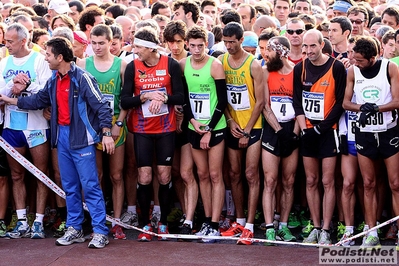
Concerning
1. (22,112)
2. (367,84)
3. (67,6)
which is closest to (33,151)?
(22,112)

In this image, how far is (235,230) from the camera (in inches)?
349

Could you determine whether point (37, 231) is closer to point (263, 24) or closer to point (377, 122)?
point (377, 122)

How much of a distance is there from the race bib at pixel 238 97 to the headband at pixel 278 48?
52cm

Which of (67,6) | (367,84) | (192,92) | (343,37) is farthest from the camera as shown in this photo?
(67,6)

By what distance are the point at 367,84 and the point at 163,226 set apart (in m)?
2.75

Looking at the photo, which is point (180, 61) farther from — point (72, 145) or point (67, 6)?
point (67, 6)

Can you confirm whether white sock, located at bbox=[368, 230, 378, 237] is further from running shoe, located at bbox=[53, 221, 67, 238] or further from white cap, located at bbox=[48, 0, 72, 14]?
white cap, located at bbox=[48, 0, 72, 14]

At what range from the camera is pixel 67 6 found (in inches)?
518

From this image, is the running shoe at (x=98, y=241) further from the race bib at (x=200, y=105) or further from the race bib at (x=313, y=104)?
the race bib at (x=313, y=104)

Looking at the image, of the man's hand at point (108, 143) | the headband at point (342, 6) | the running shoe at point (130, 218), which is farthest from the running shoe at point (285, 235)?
the headband at point (342, 6)

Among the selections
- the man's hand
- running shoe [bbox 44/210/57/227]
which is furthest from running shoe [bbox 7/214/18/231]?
the man's hand

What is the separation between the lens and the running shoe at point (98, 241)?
8.40m

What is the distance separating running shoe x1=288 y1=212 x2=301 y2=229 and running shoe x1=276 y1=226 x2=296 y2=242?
12.4 inches

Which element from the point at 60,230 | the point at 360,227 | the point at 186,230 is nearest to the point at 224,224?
the point at 186,230
